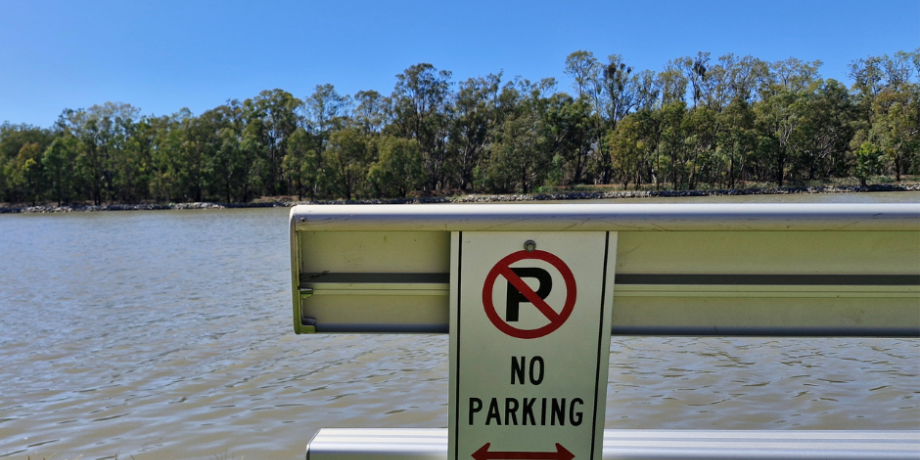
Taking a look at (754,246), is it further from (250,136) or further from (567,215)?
(250,136)

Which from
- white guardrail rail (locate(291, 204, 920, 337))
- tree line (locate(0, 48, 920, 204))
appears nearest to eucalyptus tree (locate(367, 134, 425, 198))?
tree line (locate(0, 48, 920, 204))

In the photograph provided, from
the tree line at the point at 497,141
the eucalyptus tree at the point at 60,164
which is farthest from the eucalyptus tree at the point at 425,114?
the eucalyptus tree at the point at 60,164

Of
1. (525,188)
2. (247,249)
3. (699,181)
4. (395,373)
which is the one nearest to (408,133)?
(525,188)

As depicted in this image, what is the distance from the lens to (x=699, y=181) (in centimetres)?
6881

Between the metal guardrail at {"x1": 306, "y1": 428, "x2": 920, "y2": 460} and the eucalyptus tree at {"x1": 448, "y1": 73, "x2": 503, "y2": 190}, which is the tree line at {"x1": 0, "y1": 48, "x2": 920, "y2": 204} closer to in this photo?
the eucalyptus tree at {"x1": 448, "y1": 73, "x2": 503, "y2": 190}

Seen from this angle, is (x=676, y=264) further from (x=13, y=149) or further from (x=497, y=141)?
(x=13, y=149)

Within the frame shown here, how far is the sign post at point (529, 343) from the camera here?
1294 millimetres

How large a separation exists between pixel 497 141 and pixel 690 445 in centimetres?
7021

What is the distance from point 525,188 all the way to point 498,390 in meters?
69.4

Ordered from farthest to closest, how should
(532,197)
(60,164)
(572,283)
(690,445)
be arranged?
(60,164) < (532,197) < (690,445) < (572,283)

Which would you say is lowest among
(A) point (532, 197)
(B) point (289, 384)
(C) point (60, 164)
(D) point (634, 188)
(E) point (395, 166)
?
(A) point (532, 197)

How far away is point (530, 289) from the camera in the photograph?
130 centimetres

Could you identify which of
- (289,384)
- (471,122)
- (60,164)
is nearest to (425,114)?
(471,122)

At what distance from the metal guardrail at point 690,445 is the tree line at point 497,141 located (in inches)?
2561
